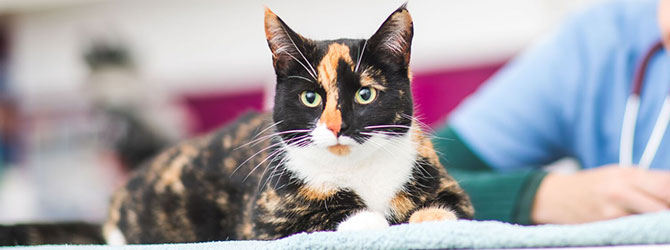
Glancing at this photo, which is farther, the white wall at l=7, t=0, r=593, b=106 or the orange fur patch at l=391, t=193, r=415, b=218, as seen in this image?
the white wall at l=7, t=0, r=593, b=106

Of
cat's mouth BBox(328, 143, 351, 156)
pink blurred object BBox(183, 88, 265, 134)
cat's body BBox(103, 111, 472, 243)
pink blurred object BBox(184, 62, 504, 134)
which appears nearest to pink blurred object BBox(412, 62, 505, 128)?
pink blurred object BBox(184, 62, 504, 134)

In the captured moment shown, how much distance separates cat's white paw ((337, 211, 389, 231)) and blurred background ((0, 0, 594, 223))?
3.47 feet

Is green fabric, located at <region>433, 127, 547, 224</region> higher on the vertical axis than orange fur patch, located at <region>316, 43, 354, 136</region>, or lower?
lower

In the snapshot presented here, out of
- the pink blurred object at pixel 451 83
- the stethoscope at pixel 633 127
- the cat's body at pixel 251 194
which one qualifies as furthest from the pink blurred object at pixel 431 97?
the cat's body at pixel 251 194

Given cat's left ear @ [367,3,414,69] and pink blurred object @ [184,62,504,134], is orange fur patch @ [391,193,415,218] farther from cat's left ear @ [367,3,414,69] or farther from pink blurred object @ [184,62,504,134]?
pink blurred object @ [184,62,504,134]

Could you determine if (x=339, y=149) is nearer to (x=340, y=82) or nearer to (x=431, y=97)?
(x=340, y=82)

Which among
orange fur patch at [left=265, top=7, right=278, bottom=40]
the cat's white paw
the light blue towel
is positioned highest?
orange fur patch at [left=265, top=7, right=278, bottom=40]

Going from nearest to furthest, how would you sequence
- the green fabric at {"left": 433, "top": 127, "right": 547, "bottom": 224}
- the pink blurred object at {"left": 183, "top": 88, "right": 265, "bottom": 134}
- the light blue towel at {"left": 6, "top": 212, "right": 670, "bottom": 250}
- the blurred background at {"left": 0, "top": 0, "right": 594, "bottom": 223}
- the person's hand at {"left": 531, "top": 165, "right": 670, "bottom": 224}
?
→ the light blue towel at {"left": 6, "top": 212, "right": 670, "bottom": 250}
the person's hand at {"left": 531, "top": 165, "right": 670, "bottom": 224}
the green fabric at {"left": 433, "top": 127, "right": 547, "bottom": 224}
the blurred background at {"left": 0, "top": 0, "right": 594, "bottom": 223}
the pink blurred object at {"left": 183, "top": 88, "right": 265, "bottom": 134}

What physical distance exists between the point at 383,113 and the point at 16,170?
2.70 m

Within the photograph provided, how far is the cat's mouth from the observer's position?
0.41 meters

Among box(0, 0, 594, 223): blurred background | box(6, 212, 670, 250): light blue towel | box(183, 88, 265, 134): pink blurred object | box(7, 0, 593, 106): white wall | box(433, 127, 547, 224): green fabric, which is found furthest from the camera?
box(183, 88, 265, 134): pink blurred object

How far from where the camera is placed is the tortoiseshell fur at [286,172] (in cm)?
39

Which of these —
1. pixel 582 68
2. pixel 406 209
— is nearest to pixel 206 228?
pixel 406 209

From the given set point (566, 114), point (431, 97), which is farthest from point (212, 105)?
point (566, 114)
